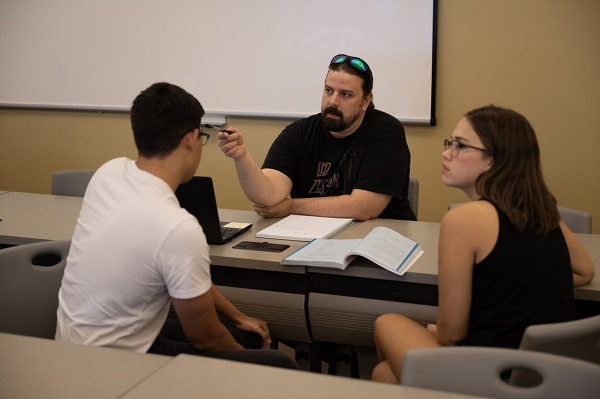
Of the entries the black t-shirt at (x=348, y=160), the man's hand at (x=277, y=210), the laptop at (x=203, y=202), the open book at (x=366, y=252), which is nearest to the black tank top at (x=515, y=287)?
the open book at (x=366, y=252)

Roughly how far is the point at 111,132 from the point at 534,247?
3.84m

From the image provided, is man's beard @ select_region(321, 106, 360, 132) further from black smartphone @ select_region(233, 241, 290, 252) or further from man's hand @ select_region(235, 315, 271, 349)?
man's hand @ select_region(235, 315, 271, 349)

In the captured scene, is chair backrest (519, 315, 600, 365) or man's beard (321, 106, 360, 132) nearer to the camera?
chair backrest (519, 315, 600, 365)

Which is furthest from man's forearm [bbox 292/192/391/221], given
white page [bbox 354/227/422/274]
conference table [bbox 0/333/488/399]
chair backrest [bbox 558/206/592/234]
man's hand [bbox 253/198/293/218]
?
conference table [bbox 0/333/488/399]

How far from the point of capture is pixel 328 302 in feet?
7.29

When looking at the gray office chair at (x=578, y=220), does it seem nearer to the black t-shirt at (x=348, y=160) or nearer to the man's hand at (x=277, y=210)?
the black t-shirt at (x=348, y=160)

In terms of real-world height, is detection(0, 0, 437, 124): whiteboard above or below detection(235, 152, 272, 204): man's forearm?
above

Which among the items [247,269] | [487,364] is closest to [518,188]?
[487,364]

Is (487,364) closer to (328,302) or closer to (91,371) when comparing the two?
(91,371)

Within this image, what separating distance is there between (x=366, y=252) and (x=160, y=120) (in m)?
0.77

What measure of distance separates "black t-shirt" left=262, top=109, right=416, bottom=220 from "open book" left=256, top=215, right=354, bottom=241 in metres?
0.22

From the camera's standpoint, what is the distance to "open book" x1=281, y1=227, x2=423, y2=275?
213cm

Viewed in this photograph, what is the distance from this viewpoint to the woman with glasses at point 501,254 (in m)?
1.72

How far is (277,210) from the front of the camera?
2842 millimetres
